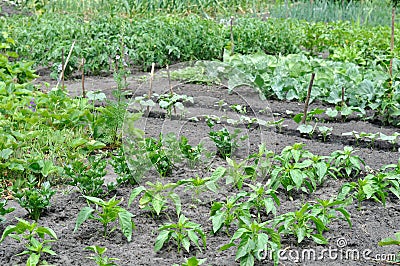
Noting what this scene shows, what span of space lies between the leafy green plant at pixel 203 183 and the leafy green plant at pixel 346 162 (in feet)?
2.66

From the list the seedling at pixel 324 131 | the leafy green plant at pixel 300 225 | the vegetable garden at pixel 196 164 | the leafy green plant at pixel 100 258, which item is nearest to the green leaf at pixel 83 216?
the vegetable garden at pixel 196 164

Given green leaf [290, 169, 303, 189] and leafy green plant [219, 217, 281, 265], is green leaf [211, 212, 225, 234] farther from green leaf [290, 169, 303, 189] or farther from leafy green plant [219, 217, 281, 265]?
green leaf [290, 169, 303, 189]

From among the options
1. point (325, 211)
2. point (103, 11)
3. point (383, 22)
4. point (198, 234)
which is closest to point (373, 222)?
point (325, 211)

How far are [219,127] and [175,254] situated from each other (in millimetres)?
2052

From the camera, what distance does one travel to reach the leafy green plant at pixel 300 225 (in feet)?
9.84

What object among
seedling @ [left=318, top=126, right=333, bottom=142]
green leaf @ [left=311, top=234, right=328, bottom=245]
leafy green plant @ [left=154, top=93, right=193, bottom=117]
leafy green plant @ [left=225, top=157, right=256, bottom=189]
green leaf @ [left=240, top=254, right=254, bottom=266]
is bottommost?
seedling @ [left=318, top=126, right=333, bottom=142]

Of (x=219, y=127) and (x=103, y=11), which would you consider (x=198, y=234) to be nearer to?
(x=219, y=127)

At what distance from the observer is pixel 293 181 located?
3.59 metres

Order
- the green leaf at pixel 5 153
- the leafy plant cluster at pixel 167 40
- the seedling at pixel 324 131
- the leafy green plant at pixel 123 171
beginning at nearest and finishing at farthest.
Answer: the leafy green plant at pixel 123 171, the green leaf at pixel 5 153, the seedling at pixel 324 131, the leafy plant cluster at pixel 167 40

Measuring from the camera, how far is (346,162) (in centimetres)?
386

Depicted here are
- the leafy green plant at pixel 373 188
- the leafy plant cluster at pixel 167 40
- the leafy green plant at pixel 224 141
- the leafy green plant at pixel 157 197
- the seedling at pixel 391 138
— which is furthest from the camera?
the leafy plant cluster at pixel 167 40

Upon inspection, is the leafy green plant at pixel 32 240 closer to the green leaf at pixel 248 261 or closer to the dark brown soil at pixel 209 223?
the dark brown soil at pixel 209 223

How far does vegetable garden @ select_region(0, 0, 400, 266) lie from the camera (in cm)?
300

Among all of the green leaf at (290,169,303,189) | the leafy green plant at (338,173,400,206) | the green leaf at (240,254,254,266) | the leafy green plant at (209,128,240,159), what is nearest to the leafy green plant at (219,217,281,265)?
the green leaf at (240,254,254,266)
